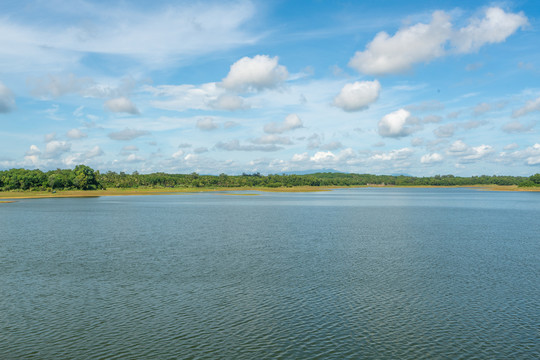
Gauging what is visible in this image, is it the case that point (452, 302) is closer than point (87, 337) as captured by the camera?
No

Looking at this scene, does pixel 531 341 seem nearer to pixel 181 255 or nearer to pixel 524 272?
pixel 524 272

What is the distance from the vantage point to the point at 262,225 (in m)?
66.6

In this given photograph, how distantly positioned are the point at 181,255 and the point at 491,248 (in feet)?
110

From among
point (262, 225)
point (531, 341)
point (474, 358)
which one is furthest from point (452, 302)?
point (262, 225)

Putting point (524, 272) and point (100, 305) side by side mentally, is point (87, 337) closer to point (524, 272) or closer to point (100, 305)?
point (100, 305)

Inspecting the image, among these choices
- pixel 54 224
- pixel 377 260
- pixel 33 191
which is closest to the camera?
pixel 377 260

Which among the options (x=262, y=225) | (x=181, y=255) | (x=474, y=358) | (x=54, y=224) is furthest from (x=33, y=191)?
(x=474, y=358)

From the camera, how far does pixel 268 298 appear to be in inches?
1018

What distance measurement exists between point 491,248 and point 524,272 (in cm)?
1225

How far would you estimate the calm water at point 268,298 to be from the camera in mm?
18688

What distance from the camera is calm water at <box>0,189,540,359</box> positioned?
18688 millimetres

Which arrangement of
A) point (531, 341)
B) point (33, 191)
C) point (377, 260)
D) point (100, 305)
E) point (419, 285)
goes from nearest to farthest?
point (531, 341), point (100, 305), point (419, 285), point (377, 260), point (33, 191)

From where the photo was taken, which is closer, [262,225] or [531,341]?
[531,341]

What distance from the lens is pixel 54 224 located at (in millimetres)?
66375
